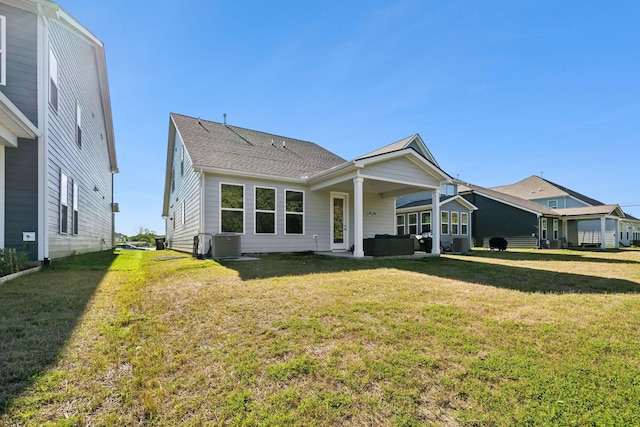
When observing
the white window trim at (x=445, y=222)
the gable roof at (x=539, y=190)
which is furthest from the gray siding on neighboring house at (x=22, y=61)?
the gable roof at (x=539, y=190)

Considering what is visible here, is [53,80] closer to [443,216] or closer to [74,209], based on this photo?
[74,209]

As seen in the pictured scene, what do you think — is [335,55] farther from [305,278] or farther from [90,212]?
[90,212]

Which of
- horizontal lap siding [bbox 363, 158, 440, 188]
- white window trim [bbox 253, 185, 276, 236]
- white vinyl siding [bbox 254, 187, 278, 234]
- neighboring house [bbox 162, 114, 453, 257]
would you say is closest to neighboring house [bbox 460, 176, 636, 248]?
neighboring house [bbox 162, 114, 453, 257]

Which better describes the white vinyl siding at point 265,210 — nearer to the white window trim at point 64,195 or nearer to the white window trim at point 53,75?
the white window trim at point 64,195

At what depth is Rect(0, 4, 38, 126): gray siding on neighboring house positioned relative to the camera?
6.21 meters

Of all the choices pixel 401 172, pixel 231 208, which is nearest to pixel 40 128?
pixel 231 208

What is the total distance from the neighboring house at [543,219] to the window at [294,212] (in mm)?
17422

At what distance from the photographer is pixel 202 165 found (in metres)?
9.33

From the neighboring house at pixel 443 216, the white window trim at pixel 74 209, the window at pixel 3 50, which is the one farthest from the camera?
the neighboring house at pixel 443 216

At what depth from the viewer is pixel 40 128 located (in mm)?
6375

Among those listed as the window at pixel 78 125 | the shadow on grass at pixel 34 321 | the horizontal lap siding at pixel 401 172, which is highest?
the window at pixel 78 125

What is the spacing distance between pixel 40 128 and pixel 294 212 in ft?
23.7

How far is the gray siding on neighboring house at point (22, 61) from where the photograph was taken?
621 centimetres

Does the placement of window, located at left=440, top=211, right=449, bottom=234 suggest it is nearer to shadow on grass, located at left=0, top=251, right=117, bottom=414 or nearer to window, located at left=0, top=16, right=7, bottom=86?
shadow on grass, located at left=0, top=251, right=117, bottom=414
